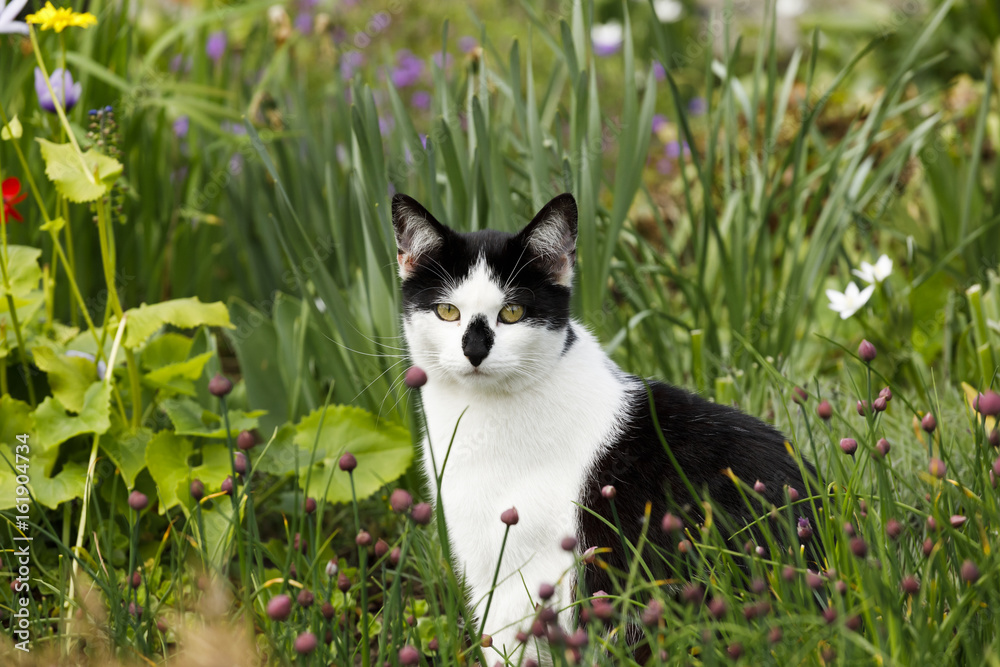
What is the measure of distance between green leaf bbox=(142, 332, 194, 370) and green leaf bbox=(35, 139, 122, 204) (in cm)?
46

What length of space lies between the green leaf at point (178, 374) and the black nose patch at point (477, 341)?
837 millimetres

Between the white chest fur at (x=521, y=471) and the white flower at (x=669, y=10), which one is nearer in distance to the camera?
the white chest fur at (x=521, y=471)

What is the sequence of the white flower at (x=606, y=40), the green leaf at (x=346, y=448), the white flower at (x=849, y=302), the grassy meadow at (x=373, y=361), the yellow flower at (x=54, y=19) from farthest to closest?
1. the white flower at (x=606, y=40)
2. the white flower at (x=849, y=302)
3. the green leaf at (x=346, y=448)
4. the yellow flower at (x=54, y=19)
5. the grassy meadow at (x=373, y=361)

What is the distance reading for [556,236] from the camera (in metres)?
1.91

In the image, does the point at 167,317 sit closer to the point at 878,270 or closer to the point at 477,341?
the point at 477,341

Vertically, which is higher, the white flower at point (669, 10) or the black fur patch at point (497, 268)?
the white flower at point (669, 10)

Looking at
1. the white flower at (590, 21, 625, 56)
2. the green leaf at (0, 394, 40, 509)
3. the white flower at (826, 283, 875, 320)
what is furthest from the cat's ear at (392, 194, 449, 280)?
the white flower at (590, 21, 625, 56)

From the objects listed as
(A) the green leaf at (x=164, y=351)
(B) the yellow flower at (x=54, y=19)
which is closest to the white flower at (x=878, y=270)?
(A) the green leaf at (x=164, y=351)

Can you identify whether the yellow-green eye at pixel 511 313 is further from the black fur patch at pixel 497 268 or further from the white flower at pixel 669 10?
the white flower at pixel 669 10

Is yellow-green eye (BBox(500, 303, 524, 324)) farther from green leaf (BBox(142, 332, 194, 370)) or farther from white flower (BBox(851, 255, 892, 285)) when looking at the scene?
white flower (BBox(851, 255, 892, 285))

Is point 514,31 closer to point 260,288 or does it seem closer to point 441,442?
point 260,288

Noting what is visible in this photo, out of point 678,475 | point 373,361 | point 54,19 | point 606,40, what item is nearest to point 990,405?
point 678,475

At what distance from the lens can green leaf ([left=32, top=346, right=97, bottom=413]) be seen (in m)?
2.17

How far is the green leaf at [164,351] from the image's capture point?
91.7 inches
